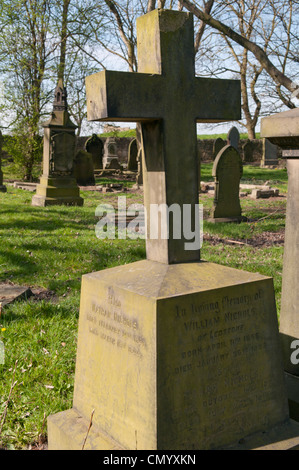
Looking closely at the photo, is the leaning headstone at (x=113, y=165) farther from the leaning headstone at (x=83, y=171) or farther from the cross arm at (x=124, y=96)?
the cross arm at (x=124, y=96)

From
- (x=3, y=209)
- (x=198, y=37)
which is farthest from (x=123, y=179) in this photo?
(x=3, y=209)

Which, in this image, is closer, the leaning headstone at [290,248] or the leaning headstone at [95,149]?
the leaning headstone at [290,248]

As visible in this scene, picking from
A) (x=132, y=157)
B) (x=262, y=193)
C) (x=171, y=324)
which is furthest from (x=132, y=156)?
(x=171, y=324)

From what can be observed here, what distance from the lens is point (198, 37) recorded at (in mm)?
20609

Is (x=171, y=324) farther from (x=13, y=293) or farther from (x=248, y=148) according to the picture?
(x=248, y=148)

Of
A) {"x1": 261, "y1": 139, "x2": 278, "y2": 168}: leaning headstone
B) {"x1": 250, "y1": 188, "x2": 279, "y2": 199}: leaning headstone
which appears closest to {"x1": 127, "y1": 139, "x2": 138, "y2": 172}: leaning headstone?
{"x1": 261, "y1": 139, "x2": 278, "y2": 168}: leaning headstone

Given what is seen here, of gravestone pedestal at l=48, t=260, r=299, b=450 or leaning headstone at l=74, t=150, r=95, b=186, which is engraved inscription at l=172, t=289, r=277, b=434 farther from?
leaning headstone at l=74, t=150, r=95, b=186

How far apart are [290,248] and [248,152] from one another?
31.1 meters

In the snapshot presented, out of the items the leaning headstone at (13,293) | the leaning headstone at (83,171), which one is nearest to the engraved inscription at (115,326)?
the leaning headstone at (13,293)

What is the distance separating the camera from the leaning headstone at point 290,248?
3096mm

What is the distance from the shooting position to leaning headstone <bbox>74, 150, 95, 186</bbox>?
19219 millimetres

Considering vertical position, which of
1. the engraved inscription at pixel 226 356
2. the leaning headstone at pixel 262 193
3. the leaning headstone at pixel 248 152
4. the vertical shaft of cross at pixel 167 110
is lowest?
the engraved inscription at pixel 226 356

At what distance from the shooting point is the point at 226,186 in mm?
11391

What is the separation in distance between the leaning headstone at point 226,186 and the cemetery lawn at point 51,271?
0.59 m
